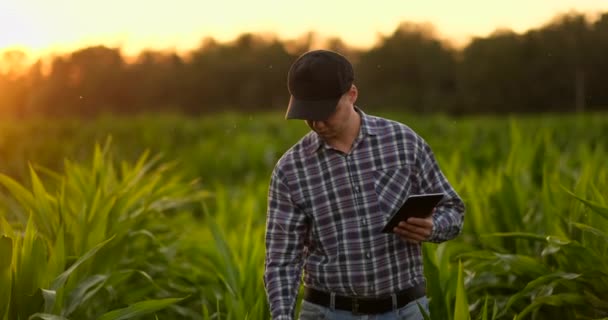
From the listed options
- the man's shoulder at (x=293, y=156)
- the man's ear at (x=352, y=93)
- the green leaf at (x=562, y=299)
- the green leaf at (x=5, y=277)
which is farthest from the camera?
the green leaf at (x=562, y=299)

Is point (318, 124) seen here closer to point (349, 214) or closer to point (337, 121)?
point (337, 121)

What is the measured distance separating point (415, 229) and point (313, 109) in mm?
545

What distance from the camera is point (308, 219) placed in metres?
3.32

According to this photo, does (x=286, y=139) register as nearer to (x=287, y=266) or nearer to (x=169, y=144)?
(x=169, y=144)

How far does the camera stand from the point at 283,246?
3.26m

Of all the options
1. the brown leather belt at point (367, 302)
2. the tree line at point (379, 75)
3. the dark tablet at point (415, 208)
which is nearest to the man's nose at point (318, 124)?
the dark tablet at point (415, 208)

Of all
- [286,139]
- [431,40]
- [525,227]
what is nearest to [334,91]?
[525,227]

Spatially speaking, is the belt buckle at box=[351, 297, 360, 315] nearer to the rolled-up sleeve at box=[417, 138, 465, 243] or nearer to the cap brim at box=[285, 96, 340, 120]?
the rolled-up sleeve at box=[417, 138, 465, 243]

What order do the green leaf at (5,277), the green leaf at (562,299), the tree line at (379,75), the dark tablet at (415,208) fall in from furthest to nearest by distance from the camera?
the tree line at (379,75), the green leaf at (562,299), the green leaf at (5,277), the dark tablet at (415,208)

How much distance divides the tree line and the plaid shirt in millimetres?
25174

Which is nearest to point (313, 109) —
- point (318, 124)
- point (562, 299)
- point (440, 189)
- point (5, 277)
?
point (318, 124)

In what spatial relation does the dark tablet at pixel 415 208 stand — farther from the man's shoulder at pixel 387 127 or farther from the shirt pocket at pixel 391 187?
the man's shoulder at pixel 387 127

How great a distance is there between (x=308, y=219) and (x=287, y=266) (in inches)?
7.6

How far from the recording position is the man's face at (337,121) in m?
3.10
